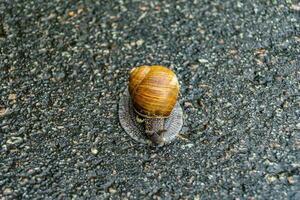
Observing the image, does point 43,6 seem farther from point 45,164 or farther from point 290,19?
point 290,19

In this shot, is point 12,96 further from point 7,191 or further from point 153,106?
point 153,106

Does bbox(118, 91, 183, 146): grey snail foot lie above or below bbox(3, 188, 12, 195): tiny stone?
above

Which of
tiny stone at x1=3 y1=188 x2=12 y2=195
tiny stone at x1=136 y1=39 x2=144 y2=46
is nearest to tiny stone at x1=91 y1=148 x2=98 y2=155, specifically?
tiny stone at x1=3 y1=188 x2=12 y2=195

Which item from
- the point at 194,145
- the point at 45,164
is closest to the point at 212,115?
the point at 194,145

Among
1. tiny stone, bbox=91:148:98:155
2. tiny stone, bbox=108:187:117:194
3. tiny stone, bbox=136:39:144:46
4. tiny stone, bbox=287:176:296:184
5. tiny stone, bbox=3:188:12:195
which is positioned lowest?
tiny stone, bbox=3:188:12:195

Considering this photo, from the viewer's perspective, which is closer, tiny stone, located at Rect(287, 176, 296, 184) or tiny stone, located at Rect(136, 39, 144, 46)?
tiny stone, located at Rect(287, 176, 296, 184)

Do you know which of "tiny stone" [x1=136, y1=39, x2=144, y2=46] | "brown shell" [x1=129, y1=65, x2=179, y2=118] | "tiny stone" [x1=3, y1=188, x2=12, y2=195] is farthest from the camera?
"tiny stone" [x1=136, y1=39, x2=144, y2=46]

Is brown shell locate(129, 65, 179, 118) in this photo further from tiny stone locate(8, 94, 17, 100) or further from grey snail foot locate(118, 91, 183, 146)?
tiny stone locate(8, 94, 17, 100)

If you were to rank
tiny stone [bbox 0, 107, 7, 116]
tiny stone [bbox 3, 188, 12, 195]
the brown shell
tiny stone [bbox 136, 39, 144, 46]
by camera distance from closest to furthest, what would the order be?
tiny stone [bbox 3, 188, 12, 195] → the brown shell → tiny stone [bbox 0, 107, 7, 116] → tiny stone [bbox 136, 39, 144, 46]
